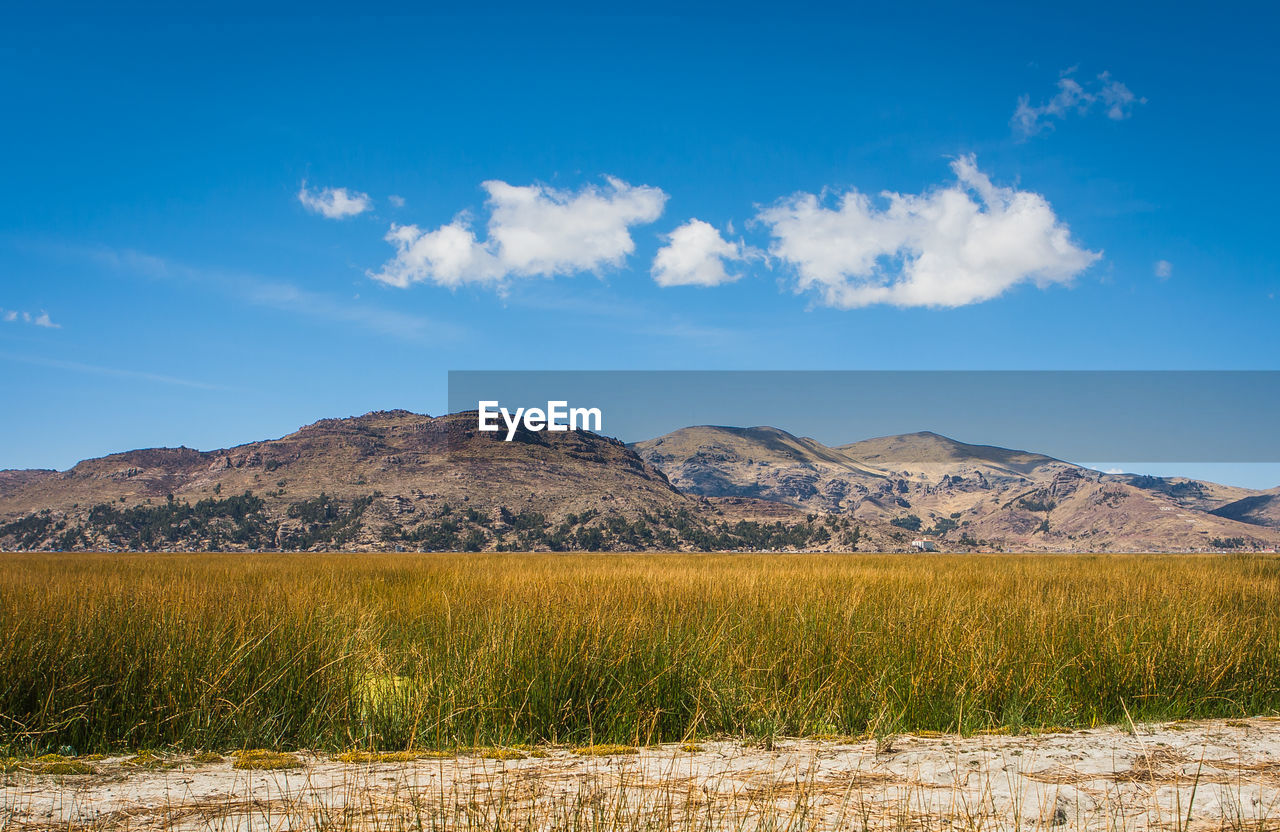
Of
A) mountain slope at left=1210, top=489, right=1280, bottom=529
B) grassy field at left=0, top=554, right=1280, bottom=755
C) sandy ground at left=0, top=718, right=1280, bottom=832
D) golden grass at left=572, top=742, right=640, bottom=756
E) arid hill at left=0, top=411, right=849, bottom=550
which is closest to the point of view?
sandy ground at left=0, top=718, right=1280, bottom=832

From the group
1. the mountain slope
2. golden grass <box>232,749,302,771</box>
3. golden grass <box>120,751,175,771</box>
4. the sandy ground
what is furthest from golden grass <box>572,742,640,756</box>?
the mountain slope

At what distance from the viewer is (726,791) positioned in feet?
11.9

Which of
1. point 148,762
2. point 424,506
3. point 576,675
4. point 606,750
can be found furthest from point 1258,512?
point 148,762

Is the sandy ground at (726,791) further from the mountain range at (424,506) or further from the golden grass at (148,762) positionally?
the mountain range at (424,506)

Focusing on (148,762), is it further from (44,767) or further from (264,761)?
(264,761)

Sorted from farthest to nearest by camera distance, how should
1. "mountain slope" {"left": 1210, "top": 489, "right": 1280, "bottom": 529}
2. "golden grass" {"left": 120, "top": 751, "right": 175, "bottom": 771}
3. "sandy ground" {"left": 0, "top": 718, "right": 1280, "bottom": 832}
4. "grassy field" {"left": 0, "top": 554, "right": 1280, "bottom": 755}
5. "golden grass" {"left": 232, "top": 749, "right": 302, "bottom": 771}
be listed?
"mountain slope" {"left": 1210, "top": 489, "right": 1280, "bottom": 529}
"grassy field" {"left": 0, "top": 554, "right": 1280, "bottom": 755}
"golden grass" {"left": 120, "top": 751, "right": 175, "bottom": 771}
"golden grass" {"left": 232, "top": 749, "right": 302, "bottom": 771}
"sandy ground" {"left": 0, "top": 718, "right": 1280, "bottom": 832}

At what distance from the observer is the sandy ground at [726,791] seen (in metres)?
3.12

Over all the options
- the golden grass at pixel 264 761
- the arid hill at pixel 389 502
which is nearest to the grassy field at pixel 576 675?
the golden grass at pixel 264 761

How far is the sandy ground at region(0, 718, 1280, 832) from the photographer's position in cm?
312

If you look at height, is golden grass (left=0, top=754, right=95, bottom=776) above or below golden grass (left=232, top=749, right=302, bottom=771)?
above

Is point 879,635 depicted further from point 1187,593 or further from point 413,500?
point 413,500

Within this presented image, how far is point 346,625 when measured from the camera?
26.4 ft

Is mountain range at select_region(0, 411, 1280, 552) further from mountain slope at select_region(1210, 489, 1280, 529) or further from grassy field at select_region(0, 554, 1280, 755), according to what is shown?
grassy field at select_region(0, 554, 1280, 755)

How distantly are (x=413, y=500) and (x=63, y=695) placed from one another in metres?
90.2
